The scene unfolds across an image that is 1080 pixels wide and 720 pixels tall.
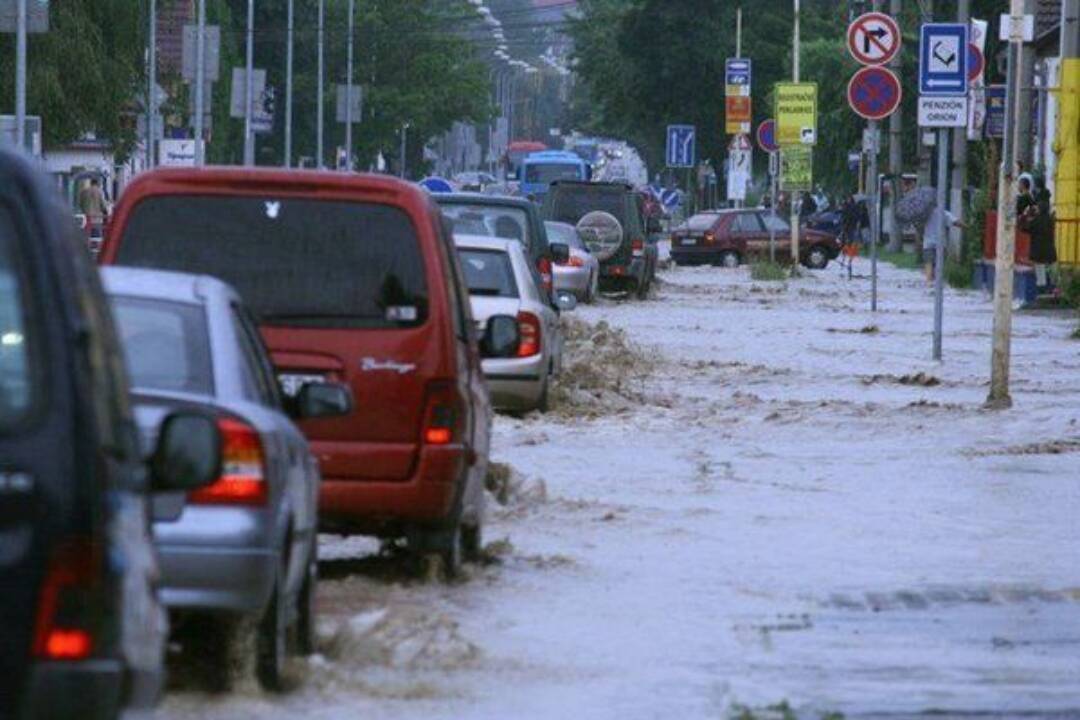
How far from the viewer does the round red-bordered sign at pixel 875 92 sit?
39812mm

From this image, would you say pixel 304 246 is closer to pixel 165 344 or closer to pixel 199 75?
pixel 165 344

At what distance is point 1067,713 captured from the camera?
10586 mm

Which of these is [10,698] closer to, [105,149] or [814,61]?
[105,149]

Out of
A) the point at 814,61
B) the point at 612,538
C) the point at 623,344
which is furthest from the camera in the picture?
the point at 814,61

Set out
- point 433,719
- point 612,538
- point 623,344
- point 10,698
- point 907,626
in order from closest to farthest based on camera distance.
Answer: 1. point 10,698
2. point 433,719
3. point 907,626
4. point 612,538
5. point 623,344

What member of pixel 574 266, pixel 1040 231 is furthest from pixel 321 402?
pixel 574 266

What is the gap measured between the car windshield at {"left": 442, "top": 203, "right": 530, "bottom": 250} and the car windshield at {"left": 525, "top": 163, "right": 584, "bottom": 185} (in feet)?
294

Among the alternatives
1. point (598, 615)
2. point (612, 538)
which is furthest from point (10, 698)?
point (612, 538)

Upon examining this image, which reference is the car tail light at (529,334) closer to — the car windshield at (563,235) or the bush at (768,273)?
the car windshield at (563,235)

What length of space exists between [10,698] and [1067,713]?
16.3ft

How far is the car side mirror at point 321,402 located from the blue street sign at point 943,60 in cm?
2076

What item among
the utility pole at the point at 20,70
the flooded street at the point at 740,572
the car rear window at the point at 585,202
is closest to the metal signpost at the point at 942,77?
the flooded street at the point at 740,572

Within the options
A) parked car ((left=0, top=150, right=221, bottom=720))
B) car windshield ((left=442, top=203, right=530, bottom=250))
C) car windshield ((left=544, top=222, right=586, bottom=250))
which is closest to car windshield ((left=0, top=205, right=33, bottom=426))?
parked car ((left=0, top=150, right=221, bottom=720))

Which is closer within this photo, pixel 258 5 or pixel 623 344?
pixel 623 344
